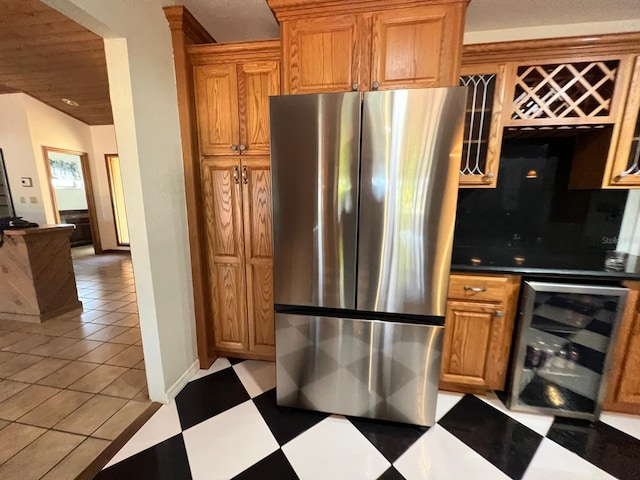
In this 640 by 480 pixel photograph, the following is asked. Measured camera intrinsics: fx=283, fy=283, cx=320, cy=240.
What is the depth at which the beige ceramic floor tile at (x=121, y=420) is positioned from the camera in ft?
Answer: 4.97

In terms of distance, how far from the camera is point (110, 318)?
2898mm

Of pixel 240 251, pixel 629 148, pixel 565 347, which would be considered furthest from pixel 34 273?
pixel 629 148

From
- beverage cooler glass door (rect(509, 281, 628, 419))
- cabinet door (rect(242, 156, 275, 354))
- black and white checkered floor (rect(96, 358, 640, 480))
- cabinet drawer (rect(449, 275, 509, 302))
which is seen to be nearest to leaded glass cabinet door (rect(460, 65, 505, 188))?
cabinet drawer (rect(449, 275, 509, 302))

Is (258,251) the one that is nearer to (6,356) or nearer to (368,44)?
(368,44)

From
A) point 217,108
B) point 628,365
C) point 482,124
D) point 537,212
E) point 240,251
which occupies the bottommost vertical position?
point 628,365

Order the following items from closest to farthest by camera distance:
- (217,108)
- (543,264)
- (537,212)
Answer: (543,264) < (217,108) < (537,212)

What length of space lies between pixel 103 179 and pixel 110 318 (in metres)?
4.33

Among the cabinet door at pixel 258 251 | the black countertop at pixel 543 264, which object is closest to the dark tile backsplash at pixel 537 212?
the black countertop at pixel 543 264

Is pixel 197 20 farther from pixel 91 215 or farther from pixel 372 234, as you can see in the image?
pixel 91 215

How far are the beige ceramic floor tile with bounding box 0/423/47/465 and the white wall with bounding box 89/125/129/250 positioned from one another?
5.23 m

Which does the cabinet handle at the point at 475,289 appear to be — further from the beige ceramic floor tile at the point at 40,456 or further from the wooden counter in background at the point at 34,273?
the wooden counter in background at the point at 34,273

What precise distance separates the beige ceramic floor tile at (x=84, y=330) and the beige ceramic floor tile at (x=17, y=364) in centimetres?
33

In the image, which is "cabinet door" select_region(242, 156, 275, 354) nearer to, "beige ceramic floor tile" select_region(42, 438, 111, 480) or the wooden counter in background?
"beige ceramic floor tile" select_region(42, 438, 111, 480)

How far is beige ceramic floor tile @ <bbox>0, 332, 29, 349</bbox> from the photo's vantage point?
241cm
